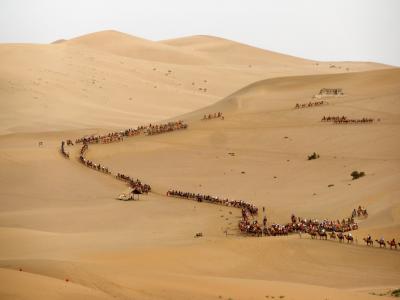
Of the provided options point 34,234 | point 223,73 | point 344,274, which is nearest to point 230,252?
point 344,274

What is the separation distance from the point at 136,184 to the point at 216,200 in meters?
4.98

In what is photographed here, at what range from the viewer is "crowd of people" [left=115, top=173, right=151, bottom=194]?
1384 inches

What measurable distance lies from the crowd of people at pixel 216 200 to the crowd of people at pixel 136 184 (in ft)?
4.02

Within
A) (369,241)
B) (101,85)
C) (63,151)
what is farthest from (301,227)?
(101,85)

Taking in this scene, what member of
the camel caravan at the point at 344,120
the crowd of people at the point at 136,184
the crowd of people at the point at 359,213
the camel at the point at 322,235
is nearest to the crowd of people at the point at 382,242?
the camel at the point at 322,235

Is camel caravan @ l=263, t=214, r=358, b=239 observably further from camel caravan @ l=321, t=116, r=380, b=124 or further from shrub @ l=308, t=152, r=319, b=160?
camel caravan @ l=321, t=116, r=380, b=124

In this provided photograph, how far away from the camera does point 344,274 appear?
21.5 meters

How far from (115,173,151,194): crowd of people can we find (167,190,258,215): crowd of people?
1.22 m

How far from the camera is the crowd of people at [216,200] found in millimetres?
31094

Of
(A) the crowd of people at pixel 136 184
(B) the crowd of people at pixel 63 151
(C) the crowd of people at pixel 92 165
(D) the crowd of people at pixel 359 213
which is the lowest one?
(D) the crowd of people at pixel 359 213

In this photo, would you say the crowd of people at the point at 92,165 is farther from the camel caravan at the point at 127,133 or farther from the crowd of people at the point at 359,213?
the crowd of people at the point at 359,213

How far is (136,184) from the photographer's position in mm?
36406

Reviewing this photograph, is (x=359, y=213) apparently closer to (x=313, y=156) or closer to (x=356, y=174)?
(x=356, y=174)

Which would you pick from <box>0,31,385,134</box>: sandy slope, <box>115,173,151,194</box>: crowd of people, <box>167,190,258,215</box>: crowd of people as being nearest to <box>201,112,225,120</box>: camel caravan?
<box>0,31,385,134</box>: sandy slope
